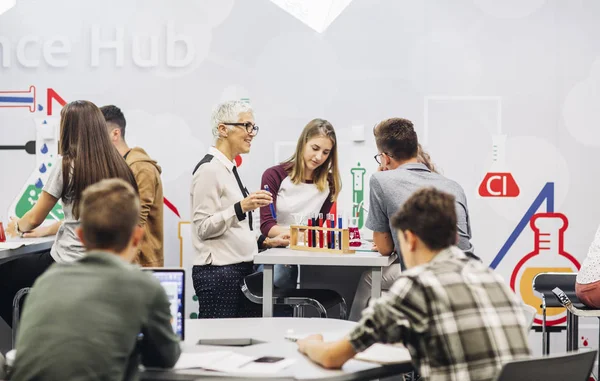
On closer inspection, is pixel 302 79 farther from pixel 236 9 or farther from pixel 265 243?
pixel 265 243

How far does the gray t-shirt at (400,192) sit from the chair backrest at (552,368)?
4.80ft

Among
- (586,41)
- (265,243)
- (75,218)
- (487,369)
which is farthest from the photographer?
(586,41)

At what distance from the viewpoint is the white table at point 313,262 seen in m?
3.66

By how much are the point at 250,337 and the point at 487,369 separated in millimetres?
897

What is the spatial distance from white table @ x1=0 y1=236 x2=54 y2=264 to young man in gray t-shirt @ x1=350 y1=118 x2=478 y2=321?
1939 mm

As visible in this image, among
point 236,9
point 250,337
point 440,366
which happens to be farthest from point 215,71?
point 440,366

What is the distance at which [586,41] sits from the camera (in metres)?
5.37

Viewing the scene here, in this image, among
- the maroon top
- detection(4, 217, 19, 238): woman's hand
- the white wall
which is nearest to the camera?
the maroon top

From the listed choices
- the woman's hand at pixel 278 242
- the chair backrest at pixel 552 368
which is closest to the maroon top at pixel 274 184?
the woman's hand at pixel 278 242

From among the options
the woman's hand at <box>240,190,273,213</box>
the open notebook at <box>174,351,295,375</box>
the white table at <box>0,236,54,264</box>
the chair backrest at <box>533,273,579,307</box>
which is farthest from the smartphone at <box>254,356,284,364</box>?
the chair backrest at <box>533,273,579,307</box>

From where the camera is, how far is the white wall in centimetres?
538

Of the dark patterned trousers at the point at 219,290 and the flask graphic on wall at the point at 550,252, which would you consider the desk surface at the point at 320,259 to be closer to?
the dark patterned trousers at the point at 219,290

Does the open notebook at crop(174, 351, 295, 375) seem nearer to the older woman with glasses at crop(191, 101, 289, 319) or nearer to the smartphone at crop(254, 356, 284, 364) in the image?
the smartphone at crop(254, 356, 284, 364)

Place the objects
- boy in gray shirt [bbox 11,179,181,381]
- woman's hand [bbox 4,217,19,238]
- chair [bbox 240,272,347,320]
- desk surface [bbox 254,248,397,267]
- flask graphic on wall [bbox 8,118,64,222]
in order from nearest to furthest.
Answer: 1. boy in gray shirt [bbox 11,179,181,381]
2. desk surface [bbox 254,248,397,267]
3. chair [bbox 240,272,347,320]
4. woman's hand [bbox 4,217,19,238]
5. flask graphic on wall [bbox 8,118,64,222]
